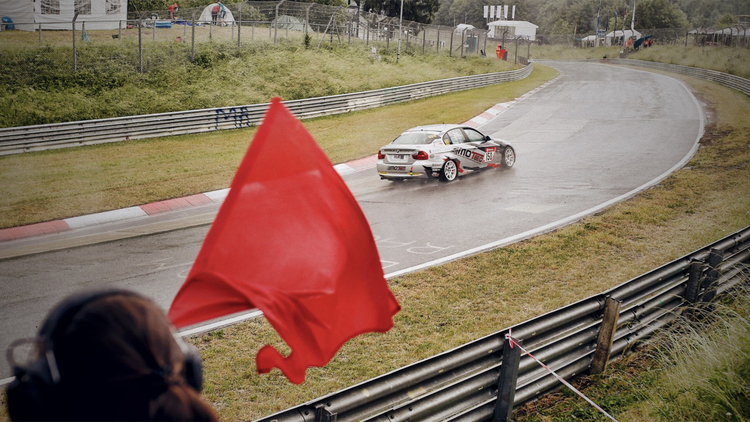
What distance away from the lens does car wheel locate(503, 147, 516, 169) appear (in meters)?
17.2

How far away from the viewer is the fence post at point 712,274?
697cm

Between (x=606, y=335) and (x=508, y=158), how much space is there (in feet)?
38.8

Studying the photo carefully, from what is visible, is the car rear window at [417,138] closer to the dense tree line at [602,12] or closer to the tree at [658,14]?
the dense tree line at [602,12]

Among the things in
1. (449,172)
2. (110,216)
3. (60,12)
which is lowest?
(110,216)

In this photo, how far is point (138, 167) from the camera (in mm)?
17406

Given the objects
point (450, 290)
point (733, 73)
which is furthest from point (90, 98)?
point (733, 73)

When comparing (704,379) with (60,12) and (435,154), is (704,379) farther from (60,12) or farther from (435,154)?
(60,12)

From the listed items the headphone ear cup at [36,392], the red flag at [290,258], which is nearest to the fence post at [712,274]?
the red flag at [290,258]

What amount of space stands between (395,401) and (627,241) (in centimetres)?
749

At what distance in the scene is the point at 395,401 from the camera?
14.0 ft

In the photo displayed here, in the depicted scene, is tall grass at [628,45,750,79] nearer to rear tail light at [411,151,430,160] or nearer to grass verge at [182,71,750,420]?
grass verge at [182,71,750,420]

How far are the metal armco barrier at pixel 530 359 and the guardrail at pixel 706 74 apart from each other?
31831mm

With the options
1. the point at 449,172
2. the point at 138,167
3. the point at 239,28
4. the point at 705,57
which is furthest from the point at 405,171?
the point at 705,57

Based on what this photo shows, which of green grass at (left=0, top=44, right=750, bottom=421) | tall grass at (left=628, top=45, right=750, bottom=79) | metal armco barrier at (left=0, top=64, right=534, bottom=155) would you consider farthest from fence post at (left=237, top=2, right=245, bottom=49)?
tall grass at (left=628, top=45, right=750, bottom=79)
